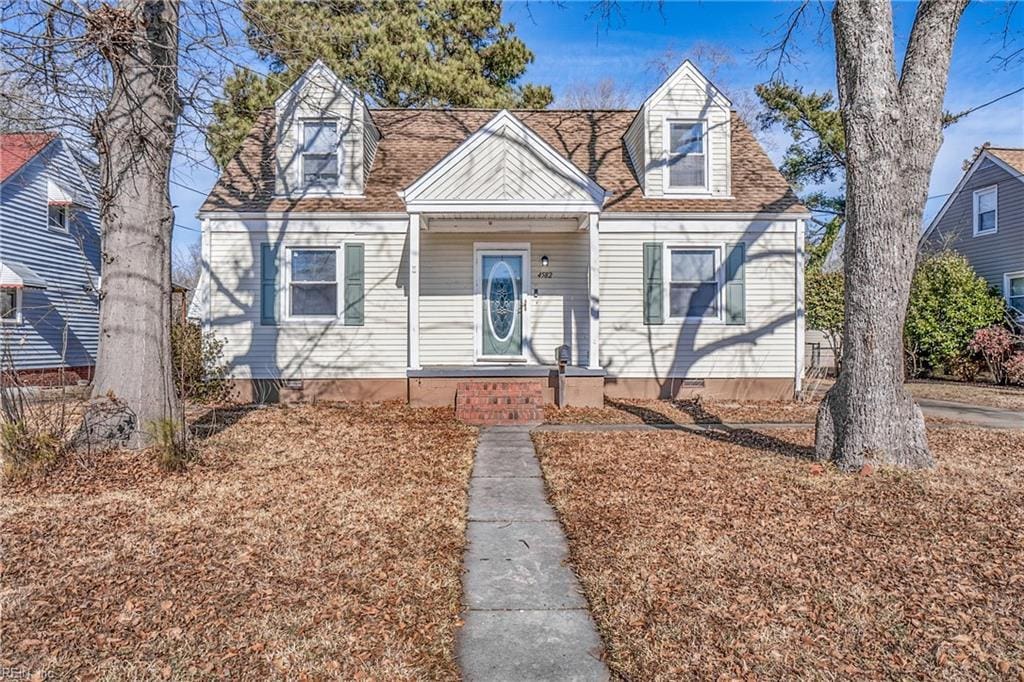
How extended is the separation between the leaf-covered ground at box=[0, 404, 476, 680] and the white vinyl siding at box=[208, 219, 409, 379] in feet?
15.4

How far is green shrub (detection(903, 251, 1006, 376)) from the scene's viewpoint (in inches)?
579

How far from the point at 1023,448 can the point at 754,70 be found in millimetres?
6647

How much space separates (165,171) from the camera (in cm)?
567

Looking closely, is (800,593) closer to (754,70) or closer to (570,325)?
(570,325)

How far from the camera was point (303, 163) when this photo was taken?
10.6 m

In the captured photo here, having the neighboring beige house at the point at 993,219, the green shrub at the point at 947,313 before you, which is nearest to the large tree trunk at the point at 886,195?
the green shrub at the point at 947,313

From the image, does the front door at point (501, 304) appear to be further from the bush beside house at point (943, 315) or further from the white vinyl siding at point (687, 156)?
the bush beside house at point (943, 315)

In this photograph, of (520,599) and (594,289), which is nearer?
Result: (520,599)

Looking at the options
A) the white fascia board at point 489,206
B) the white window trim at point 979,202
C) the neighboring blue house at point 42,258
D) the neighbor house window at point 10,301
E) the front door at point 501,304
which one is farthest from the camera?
the white window trim at point 979,202

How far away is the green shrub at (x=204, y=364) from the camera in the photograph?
9.66 meters

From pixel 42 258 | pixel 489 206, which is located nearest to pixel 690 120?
pixel 489 206

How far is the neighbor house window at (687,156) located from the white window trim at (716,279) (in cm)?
121

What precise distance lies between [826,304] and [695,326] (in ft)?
22.1

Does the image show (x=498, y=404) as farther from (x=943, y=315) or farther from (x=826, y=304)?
(x=943, y=315)
